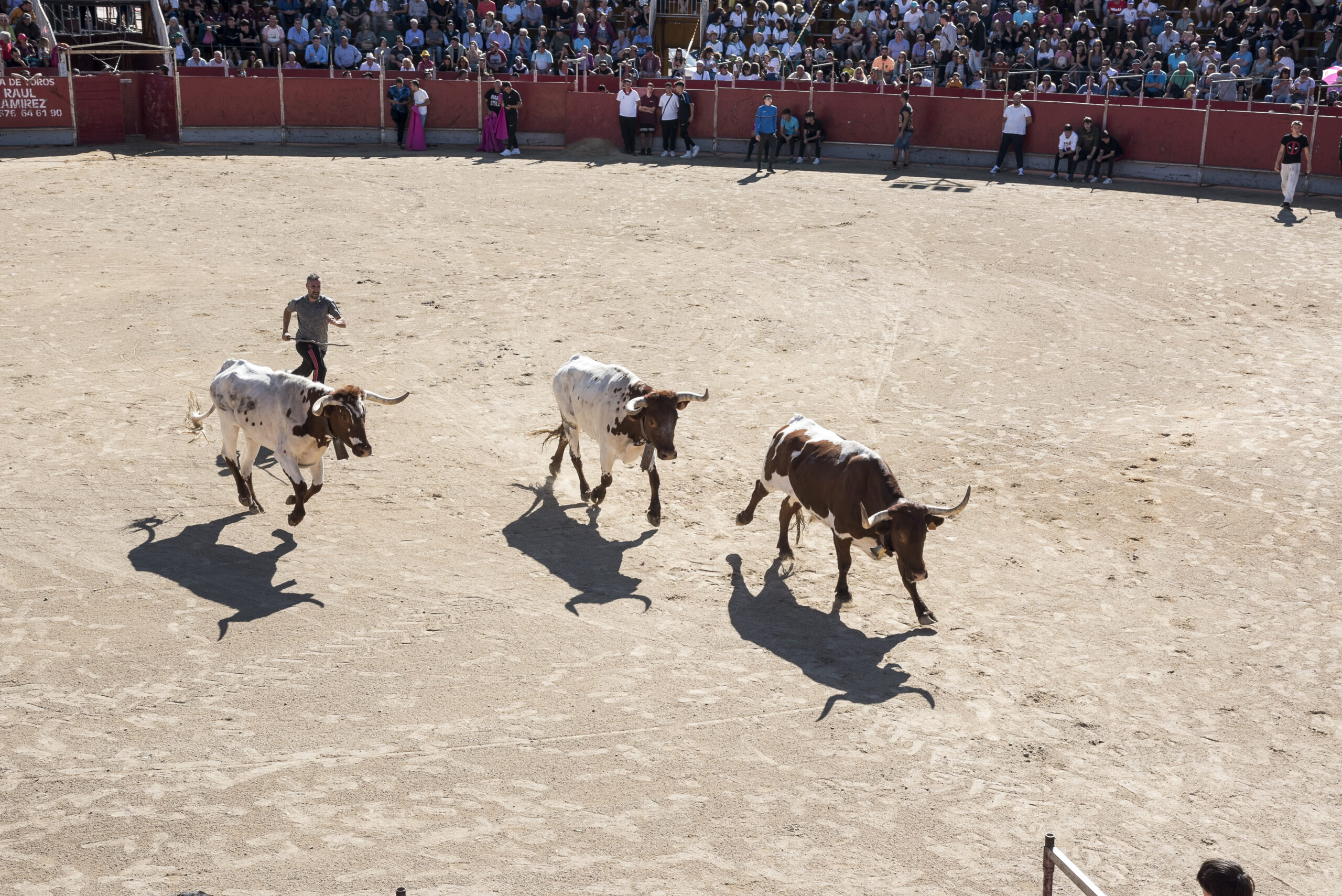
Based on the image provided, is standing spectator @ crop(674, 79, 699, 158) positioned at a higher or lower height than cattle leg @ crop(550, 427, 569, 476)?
higher

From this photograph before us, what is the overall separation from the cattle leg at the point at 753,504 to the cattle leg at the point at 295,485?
3.66 m

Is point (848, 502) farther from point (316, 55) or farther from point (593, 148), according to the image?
point (316, 55)

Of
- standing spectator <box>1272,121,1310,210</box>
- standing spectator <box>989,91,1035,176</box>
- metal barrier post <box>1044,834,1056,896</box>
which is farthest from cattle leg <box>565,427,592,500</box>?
standing spectator <box>989,91,1035,176</box>

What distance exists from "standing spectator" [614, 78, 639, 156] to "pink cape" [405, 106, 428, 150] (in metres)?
4.62

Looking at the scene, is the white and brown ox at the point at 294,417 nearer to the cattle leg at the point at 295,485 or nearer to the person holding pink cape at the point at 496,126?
the cattle leg at the point at 295,485

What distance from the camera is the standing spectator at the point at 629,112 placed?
27797 millimetres

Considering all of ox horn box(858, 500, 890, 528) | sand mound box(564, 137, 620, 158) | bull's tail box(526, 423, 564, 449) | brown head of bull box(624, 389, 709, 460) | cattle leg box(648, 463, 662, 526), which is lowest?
cattle leg box(648, 463, 662, 526)

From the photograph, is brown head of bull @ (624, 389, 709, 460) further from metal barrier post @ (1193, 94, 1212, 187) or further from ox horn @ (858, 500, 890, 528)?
metal barrier post @ (1193, 94, 1212, 187)

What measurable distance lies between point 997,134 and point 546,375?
16692 mm

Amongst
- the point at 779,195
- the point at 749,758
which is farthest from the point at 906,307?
the point at 749,758

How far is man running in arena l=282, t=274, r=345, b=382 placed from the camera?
38.8 ft

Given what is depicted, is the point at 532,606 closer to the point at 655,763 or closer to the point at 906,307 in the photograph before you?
the point at 655,763

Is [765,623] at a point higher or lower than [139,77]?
lower

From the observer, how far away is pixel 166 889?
20.5 feet
